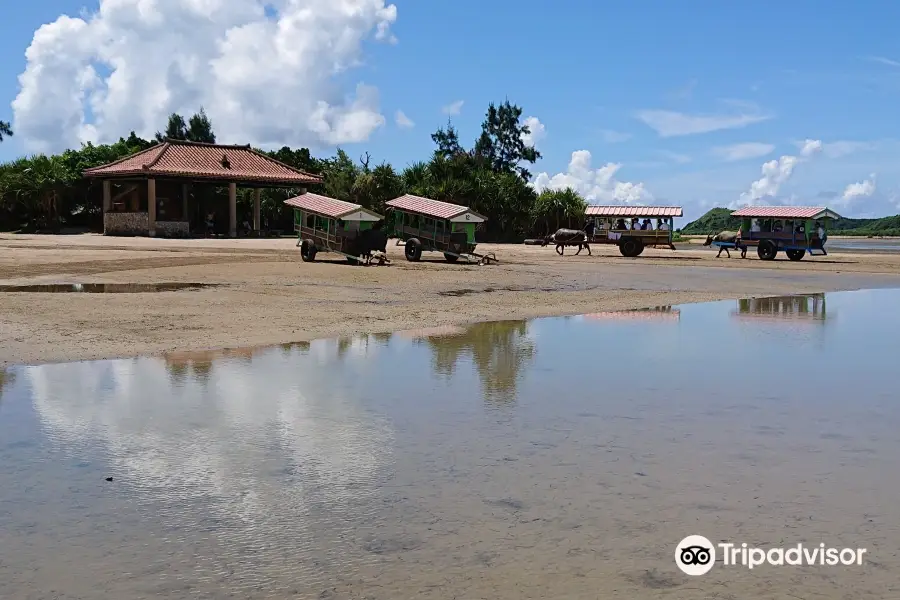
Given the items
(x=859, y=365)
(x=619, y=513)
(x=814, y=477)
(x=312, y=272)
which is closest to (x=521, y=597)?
(x=619, y=513)

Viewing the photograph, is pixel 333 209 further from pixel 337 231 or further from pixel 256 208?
pixel 256 208

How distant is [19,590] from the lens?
169 inches

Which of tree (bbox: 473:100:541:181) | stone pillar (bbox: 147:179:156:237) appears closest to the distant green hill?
tree (bbox: 473:100:541:181)

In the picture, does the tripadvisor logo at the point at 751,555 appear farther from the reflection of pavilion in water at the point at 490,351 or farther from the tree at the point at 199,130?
the tree at the point at 199,130

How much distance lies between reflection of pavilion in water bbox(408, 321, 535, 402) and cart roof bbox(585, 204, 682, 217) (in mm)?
24828

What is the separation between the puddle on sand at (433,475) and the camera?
4570 millimetres

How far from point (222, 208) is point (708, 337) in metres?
39.6

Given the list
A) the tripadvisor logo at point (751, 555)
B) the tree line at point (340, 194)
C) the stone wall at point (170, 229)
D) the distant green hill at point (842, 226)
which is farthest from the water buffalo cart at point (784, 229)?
the distant green hill at point (842, 226)

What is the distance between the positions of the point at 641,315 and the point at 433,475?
12.4 m

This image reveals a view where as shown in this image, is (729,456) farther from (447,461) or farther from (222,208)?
(222,208)

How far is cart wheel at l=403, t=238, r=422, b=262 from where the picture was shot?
99.7 feet

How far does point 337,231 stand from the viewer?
27703 mm

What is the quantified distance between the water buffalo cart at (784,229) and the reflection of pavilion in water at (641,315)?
2209 cm

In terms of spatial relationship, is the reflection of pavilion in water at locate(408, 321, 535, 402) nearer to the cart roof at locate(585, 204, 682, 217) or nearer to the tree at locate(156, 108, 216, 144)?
the cart roof at locate(585, 204, 682, 217)
